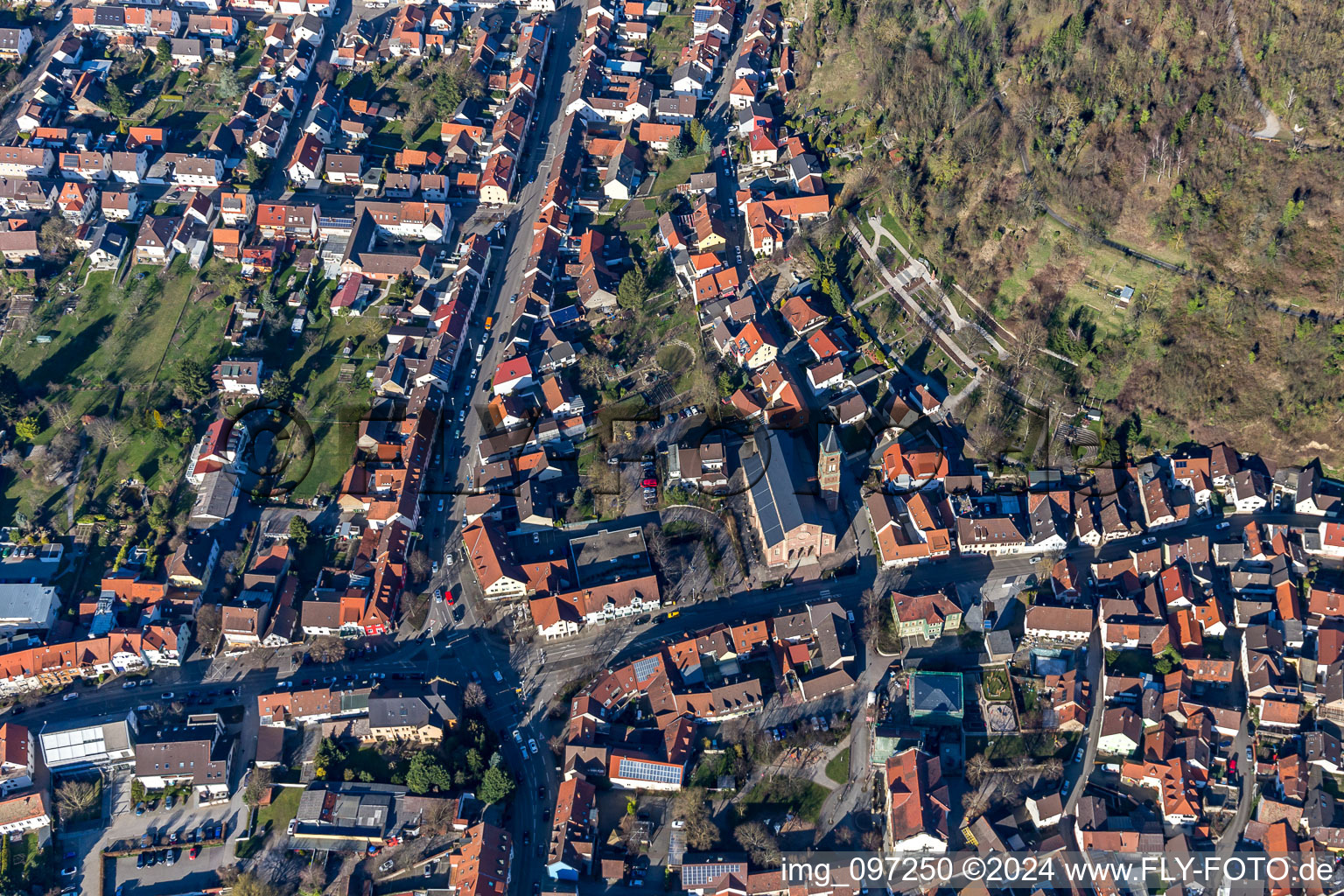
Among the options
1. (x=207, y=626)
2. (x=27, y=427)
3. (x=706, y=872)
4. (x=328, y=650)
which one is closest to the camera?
(x=706, y=872)

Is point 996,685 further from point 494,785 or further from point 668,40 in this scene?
point 668,40

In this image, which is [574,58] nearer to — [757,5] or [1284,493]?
[757,5]

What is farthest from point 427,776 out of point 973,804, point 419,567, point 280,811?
point 973,804

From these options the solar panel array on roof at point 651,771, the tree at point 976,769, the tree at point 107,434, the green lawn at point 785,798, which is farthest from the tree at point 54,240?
the tree at point 976,769

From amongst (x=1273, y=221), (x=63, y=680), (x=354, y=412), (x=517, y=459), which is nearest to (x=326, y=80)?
(x=354, y=412)

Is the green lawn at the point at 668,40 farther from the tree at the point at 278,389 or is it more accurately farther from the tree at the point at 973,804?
the tree at the point at 973,804

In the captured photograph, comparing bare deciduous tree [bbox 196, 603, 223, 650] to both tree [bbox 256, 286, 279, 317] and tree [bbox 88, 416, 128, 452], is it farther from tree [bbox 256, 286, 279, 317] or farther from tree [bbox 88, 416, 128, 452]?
tree [bbox 256, 286, 279, 317]

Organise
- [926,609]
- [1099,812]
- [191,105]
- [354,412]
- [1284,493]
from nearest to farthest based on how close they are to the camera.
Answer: [1099,812] < [926,609] < [1284,493] < [354,412] < [191,105]
